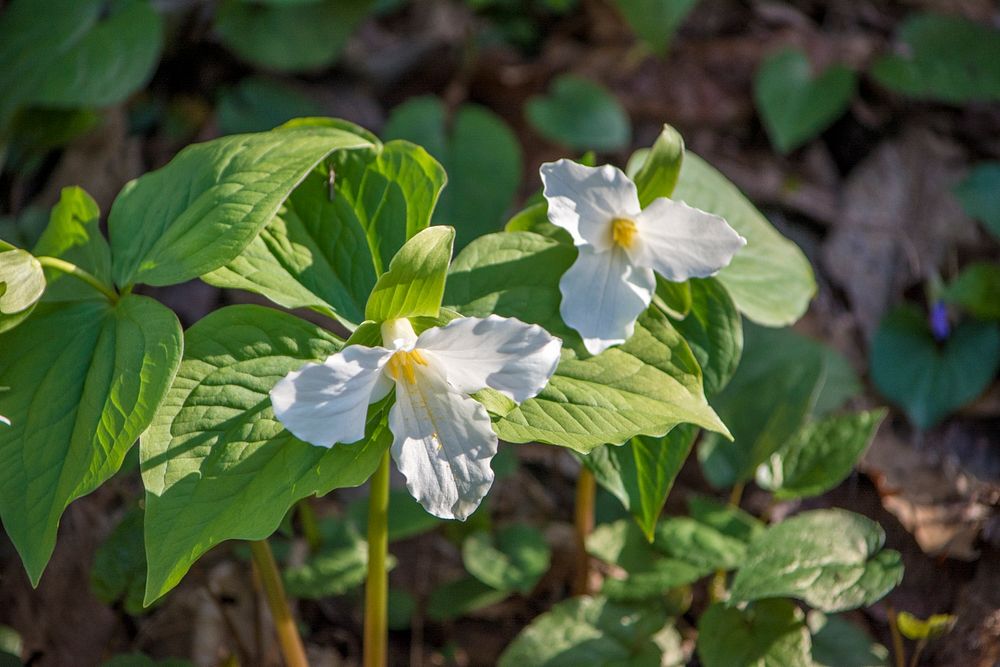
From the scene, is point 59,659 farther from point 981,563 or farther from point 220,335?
point 981,563

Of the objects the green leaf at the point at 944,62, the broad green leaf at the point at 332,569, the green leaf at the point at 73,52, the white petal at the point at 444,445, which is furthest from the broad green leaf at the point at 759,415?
the green leaf at the point at 73,52

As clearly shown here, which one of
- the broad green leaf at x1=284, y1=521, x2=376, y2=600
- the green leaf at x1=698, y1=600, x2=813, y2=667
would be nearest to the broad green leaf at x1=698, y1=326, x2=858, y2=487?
the green leaf at x1=698, y1=600, x2=813, y2=667

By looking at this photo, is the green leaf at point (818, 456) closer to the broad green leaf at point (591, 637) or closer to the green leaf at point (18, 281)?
the broad green leaf at point (591, 637)

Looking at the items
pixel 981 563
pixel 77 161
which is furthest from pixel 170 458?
pixel 77 161

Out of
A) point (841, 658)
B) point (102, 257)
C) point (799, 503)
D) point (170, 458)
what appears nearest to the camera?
point (170, 458)

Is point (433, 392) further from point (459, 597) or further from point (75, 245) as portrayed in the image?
point (459, 597)

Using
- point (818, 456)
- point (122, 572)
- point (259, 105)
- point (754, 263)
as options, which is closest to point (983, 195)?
point (818, 456)
